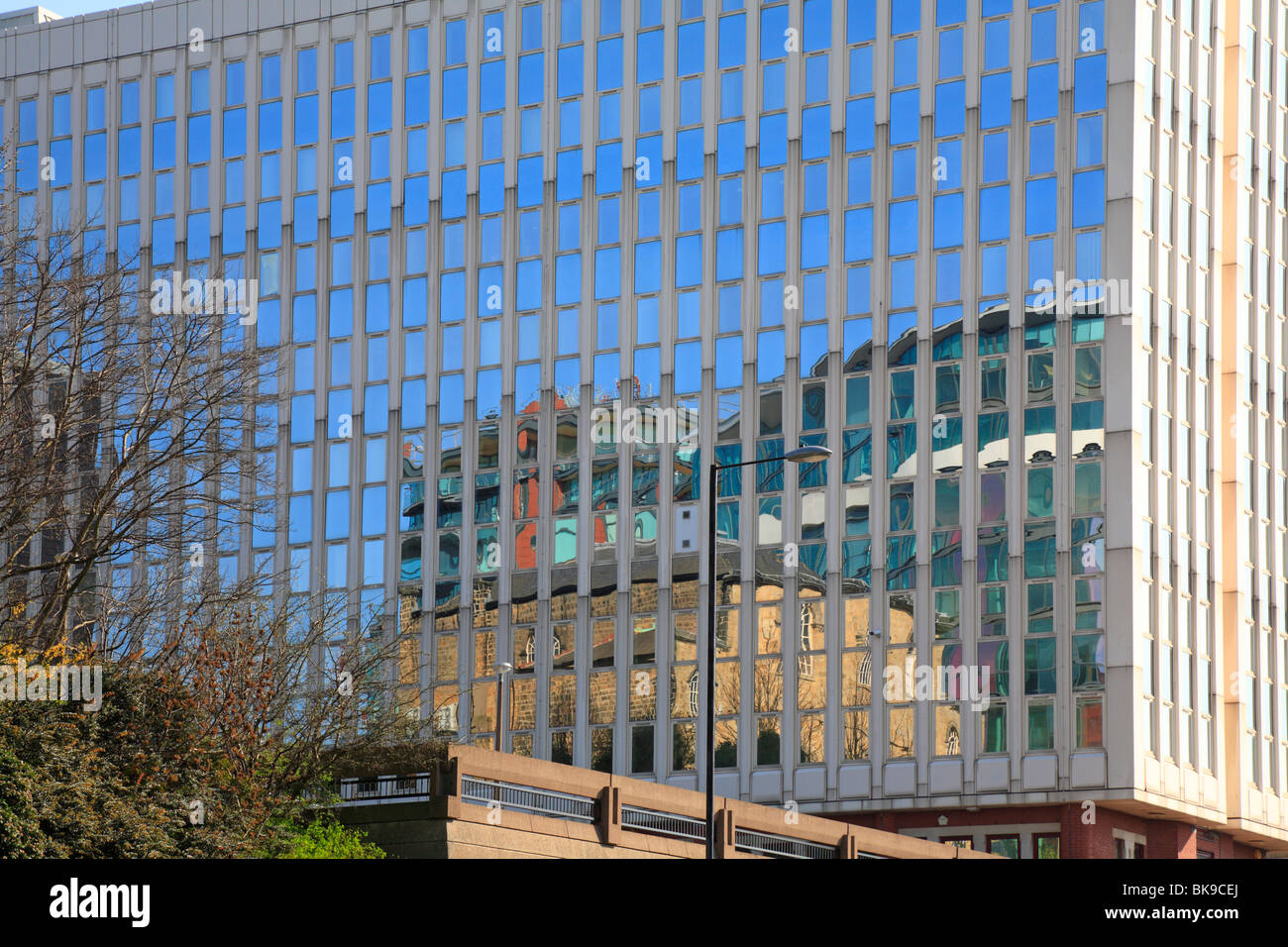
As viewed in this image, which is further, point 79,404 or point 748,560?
point 748,560

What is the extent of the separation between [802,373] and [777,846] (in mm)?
23903

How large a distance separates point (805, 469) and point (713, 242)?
764 centimetres

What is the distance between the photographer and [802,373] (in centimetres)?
6156

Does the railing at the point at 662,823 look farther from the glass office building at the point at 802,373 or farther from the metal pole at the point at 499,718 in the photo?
the glass office building at the point at 802,373

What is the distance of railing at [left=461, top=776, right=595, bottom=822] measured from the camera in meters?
32.3

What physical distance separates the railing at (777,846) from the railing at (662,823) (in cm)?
79

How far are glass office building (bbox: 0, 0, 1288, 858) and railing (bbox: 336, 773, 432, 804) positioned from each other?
76.3 ft

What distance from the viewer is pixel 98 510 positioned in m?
32.2
